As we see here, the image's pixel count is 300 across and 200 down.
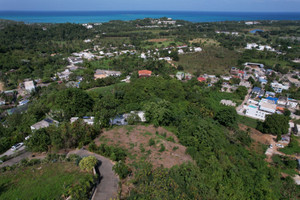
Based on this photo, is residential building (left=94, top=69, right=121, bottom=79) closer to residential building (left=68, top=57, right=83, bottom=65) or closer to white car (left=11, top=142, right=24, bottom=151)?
residential building (left=68, top=57, right=83, bottom=65)

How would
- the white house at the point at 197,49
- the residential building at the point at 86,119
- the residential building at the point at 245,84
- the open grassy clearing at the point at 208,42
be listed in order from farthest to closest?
the open grassy clearing at the point at 208,42 → the white house at the point at 197,49 → the residential building at the point at 245,84 → the residential building at the point at 86,119

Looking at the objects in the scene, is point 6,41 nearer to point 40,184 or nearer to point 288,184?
point 40,184

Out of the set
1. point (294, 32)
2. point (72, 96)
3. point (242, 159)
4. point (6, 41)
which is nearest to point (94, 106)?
point (72, 96)

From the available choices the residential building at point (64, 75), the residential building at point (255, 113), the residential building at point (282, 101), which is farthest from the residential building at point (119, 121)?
the residential building at point (282, 101)

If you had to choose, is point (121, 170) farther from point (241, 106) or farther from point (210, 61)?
point (210, 61)

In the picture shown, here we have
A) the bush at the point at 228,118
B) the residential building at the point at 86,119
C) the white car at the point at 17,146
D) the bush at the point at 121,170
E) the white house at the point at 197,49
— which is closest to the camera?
the bush at the point at 121,170

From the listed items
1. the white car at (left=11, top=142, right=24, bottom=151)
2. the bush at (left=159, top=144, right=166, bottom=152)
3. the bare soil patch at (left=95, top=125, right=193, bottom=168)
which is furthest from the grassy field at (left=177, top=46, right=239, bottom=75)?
the white car at (left=11, top=142, right=24, bottom=151)

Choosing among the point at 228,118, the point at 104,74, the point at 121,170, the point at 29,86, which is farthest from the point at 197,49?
the point at 121,170

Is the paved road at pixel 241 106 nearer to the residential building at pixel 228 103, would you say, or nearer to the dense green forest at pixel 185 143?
the residential building at pixel 228 103
